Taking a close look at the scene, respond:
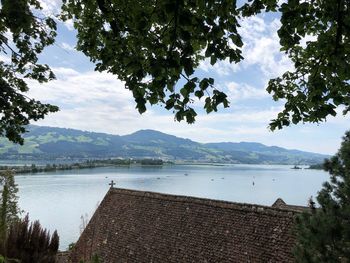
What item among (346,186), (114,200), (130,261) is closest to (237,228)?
(130,261)

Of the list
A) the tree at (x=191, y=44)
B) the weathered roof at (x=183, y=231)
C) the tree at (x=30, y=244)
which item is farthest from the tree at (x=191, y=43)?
the weathered roof at (x=183, y=231)

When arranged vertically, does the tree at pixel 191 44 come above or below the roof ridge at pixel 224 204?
above

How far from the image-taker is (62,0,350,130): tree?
5195 mm

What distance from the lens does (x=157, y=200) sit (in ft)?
82.1

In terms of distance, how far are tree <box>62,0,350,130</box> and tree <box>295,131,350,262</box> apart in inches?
170

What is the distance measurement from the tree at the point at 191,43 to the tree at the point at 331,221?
170 inches

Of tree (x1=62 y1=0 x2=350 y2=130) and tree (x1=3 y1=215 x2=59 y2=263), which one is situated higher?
tree (x1=62 y1=0 x2=350 y2=130)

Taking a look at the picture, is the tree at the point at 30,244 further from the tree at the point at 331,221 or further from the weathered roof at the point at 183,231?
the weathered roof at the point at 183,231

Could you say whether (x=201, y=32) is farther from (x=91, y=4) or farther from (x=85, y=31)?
(x=85, y=31)

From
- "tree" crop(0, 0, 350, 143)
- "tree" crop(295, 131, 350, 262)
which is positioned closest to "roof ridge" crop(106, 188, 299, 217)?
"tree" crop(295, 131, 350, 262)

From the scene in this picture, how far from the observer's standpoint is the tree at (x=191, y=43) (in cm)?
520

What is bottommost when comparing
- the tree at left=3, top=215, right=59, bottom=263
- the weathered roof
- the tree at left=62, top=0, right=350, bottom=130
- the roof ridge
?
the weathered roof

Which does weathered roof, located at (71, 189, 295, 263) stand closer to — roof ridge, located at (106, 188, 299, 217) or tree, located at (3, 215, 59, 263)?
roof ridge, located at (106, 188, 299, 217)

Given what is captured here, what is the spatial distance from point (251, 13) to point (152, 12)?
2.61 meters
